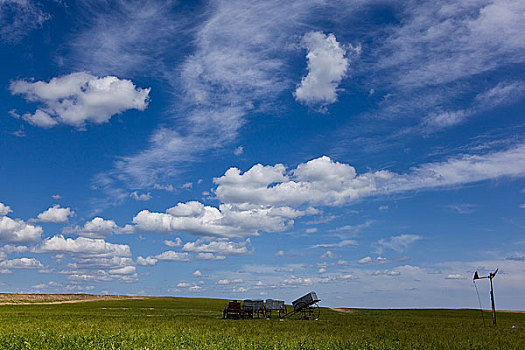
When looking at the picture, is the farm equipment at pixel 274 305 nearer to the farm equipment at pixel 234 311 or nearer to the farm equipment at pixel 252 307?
the farm equipment at pixel 252 307

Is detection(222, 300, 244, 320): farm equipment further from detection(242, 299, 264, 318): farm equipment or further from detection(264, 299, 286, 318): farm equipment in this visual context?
detection(264, 299, 286, 318): farm equipment

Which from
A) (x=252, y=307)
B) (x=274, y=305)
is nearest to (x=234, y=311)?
(x=252, y=307)

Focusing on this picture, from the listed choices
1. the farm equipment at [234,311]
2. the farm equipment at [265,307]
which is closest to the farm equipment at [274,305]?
the farm equipment at [265,307]

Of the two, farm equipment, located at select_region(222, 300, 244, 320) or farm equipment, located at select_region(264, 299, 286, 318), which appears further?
farm equipment, located at select_region(264, 299, 286, 318)

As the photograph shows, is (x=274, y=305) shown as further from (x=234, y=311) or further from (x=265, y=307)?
(x=234, y=311)

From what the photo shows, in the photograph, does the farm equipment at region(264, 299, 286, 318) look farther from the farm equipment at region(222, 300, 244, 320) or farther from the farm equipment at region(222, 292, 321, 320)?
the farm equipment at region(222, 300, 244, 320)

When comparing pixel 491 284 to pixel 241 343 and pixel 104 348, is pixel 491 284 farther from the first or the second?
pixel 104 348

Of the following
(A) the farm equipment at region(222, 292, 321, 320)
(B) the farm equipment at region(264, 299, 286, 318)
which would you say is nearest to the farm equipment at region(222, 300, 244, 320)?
(A) the farm equipment at region(222, 292, 321, 320)

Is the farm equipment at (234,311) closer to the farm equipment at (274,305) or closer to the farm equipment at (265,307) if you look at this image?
the farm equipment at (265,307)

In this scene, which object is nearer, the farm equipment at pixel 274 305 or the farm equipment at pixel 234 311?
the farm equipment at pixel 234 311

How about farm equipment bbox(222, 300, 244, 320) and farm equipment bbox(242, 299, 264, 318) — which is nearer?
farm equipment bbox(222, 300, 244, 320)

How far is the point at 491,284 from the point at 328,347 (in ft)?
70.3

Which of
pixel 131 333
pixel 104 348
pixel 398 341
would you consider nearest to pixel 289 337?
pixel 398 341

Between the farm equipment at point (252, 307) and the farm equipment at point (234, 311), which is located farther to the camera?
the farm equipment at point (252, 307)
